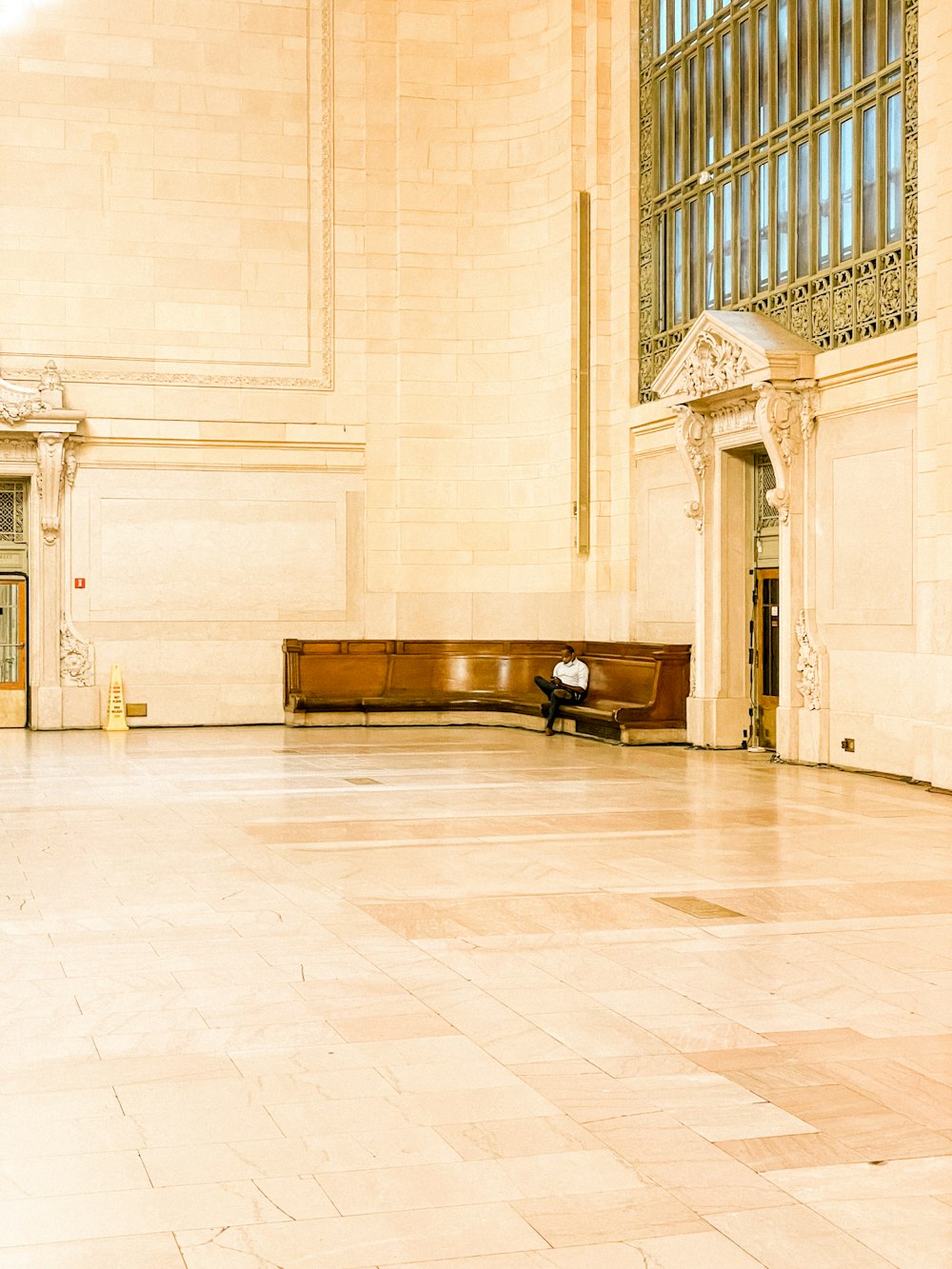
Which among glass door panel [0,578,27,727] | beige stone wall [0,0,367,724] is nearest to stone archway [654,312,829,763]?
beige stone wall [0,0,367,724]

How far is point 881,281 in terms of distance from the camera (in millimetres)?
15023

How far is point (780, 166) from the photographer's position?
17.1 metres

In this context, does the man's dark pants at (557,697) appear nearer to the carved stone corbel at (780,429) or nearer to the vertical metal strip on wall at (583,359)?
the vertical metal strip on wall at (583,359)

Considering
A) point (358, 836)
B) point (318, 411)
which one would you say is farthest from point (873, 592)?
point (318, 411)

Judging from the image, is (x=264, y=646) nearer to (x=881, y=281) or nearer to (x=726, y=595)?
(x=726, y=595)

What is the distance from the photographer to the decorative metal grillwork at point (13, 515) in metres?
21.2

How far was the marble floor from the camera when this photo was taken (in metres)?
4.04

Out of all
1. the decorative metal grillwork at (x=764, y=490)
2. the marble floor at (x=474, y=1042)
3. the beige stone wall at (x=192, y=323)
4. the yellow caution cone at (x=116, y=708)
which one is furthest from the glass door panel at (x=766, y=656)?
the yellow caution cone at (x=116, y=708)

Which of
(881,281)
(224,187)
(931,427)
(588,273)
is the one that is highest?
(224,187)

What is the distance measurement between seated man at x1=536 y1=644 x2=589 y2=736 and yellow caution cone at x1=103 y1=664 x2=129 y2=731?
5.49 m

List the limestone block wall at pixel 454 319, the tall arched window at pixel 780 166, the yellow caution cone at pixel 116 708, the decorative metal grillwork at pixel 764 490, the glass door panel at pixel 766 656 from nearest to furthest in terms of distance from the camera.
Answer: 1. the tall arched window at pixel 780 166
2. the decorative metal grillwork at pixel 764 490
3. the glass door panel at pixel 766 656
4. the yellow caution cone at pixel 116 708
5. the limestone block wall at pixel 454 319

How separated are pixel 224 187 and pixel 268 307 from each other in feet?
5.64

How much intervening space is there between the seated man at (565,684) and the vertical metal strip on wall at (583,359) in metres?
1.95

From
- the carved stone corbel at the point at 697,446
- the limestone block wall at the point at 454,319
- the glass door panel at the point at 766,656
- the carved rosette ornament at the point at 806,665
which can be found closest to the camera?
the carved rosette ornament at the point at 806,665
